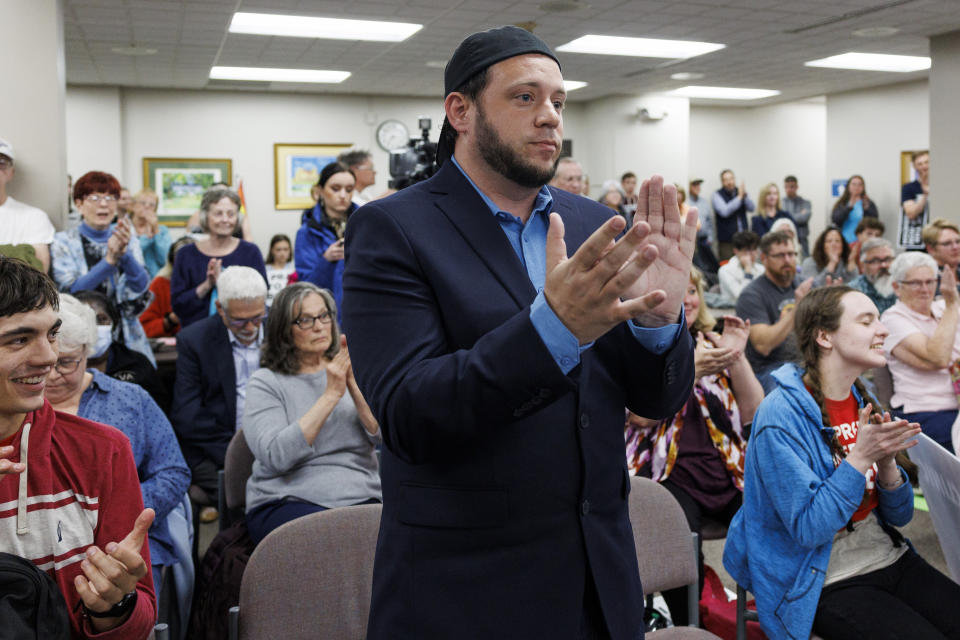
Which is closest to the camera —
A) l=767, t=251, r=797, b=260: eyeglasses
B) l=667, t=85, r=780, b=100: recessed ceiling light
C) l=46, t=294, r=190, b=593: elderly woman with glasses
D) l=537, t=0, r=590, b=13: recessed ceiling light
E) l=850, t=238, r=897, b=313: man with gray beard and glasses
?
l=46, t=294, r=190, b=593: elderly woman with glasses

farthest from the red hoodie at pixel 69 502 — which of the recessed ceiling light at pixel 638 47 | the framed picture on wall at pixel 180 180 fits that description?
the framed picture on wall at pixel 180 180

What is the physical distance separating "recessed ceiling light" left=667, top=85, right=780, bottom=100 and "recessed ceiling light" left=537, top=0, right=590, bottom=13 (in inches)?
193

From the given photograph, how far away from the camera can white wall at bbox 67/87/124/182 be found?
10414 millimetres

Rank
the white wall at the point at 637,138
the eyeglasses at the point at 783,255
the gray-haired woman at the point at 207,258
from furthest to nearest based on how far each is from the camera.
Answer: the white wall at the point at 637,138
the eyeglasses at the point at 783,255
the gray-haired woman at the point at 207,258

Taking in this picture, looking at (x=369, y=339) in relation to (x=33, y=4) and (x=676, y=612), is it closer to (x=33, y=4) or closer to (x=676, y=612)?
(x=676, y=612)

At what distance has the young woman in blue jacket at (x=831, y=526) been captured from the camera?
1.88 m

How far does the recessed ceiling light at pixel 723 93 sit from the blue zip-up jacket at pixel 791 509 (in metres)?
10.2

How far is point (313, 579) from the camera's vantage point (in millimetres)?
1784

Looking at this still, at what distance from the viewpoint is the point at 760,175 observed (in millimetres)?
14250

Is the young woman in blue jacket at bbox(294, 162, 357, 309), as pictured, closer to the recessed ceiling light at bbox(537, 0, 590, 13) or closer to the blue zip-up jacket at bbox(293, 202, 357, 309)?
the blue zip-up jacket at bbox(293, 202, 357, 309)

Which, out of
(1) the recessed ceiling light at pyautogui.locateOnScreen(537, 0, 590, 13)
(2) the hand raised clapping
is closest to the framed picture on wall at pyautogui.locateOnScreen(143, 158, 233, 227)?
(1) the recessed ceiling light at pyautogui.locateOnScreen(537, 0, 590, 13)

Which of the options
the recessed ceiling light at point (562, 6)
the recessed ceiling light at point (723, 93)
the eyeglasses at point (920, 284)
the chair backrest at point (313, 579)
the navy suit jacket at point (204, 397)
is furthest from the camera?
the recessed ceiling light at point (723, 93)

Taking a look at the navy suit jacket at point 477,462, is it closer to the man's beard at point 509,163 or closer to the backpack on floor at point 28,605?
the man's beard at point 509,163

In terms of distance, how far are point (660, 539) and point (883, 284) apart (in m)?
3.55
